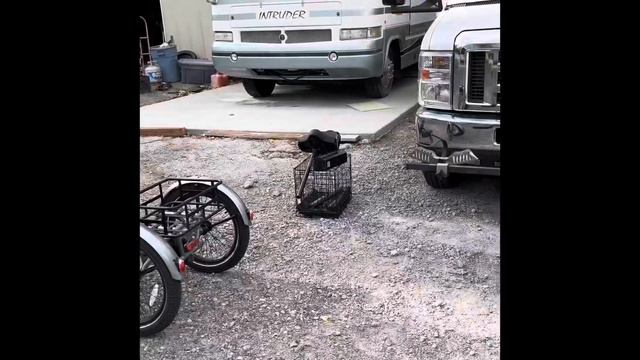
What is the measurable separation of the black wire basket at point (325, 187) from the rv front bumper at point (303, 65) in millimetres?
3438

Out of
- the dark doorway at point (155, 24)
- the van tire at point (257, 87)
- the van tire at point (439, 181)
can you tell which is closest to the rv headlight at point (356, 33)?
the van tire at point (257, 87)

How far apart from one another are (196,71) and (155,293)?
9826 millimetres

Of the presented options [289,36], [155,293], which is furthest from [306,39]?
[155,293]

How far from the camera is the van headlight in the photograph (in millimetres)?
4449

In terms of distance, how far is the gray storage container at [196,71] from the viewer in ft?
40.4

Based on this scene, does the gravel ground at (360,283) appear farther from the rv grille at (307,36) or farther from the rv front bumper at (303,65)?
the rv grille at (307,36)

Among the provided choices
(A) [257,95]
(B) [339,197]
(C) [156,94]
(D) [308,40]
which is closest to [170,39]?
(C) [156,94]

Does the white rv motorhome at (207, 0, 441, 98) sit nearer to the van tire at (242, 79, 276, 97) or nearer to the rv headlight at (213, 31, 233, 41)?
the rv headlight at (213, 31, 233, 41)

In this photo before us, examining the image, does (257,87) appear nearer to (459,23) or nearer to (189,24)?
(189,24)

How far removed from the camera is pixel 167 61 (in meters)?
12.7
